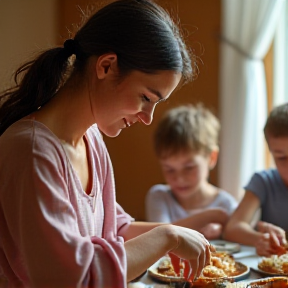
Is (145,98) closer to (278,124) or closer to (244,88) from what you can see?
(278,124)

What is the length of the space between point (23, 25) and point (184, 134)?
1468 mm

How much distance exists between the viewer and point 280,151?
1.84 meters

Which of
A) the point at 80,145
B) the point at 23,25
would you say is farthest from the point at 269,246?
the point at 23,25

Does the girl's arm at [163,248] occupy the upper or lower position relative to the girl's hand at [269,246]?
upper

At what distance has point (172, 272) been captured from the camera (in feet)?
4.45

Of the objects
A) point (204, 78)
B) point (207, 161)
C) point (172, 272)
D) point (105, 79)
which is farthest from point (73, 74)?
point (204, 78)

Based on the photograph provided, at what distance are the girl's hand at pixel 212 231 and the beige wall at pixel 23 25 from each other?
1623 millimetres

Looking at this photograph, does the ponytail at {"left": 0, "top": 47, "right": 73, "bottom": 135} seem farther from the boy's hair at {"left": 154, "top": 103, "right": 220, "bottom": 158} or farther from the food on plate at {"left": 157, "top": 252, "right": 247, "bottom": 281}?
the boy's hair at {"left": 154, "top": 103, "right": 220, "bottom": 158}

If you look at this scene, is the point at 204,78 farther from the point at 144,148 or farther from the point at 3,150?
the point at 3,150

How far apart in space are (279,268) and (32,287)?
0.72m

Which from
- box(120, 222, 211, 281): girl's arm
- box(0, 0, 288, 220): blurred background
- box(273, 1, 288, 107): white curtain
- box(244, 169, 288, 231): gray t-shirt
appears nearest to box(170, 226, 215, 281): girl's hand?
box(120, 222, 211, 281): girl's arm

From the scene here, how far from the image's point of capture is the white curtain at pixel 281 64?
113 inches

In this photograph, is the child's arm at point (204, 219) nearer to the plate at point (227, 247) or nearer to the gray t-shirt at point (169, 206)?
the plate at point (227, 247)

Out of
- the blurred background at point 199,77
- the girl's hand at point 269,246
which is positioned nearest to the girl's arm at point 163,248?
the girl's hand at point 269,246
